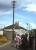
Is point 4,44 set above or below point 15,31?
below

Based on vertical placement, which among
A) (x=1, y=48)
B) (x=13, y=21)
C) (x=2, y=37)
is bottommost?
(x=1, y=48)

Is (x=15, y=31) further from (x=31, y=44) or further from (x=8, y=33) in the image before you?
(x=31, y=44)

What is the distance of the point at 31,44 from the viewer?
146 inches

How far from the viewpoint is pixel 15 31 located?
3746mm

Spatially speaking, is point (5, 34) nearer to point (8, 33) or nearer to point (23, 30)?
point (8, 33)

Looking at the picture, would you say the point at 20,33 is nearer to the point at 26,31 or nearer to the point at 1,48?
the point at 26,31

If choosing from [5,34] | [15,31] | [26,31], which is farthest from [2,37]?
[26,31]

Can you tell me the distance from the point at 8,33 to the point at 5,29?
125 mm

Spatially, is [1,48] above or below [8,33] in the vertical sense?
below

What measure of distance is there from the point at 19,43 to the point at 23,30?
34 cm

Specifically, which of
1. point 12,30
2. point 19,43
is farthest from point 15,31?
point 19,43

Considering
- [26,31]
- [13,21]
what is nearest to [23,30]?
[26,31]

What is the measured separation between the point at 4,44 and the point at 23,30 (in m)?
0.58

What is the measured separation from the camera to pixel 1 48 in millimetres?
3672
